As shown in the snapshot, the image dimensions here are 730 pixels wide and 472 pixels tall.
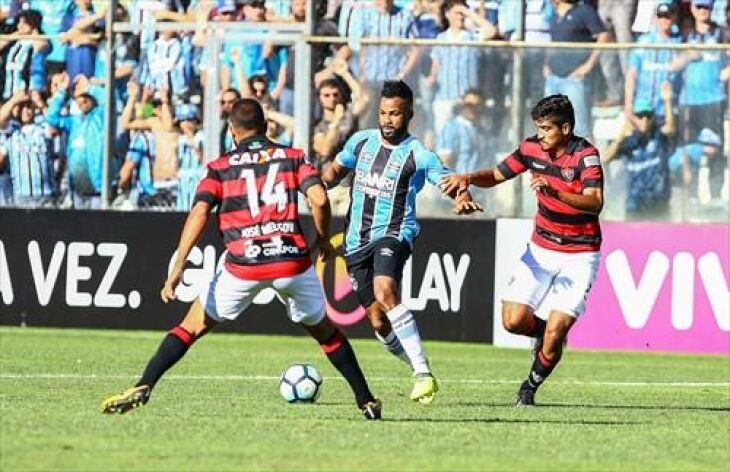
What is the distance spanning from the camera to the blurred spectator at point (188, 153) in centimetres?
2189

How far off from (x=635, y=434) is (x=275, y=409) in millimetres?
2461

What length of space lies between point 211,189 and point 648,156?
34.4 ft

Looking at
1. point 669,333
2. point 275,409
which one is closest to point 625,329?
point 669,333

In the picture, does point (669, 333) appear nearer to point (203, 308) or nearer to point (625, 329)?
point (625, 329)

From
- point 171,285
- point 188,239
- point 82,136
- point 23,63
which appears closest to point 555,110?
point 188,239

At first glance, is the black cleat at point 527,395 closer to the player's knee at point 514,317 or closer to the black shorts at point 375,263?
the player's knee at point 514,317

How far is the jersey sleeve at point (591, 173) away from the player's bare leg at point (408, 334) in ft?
5.07

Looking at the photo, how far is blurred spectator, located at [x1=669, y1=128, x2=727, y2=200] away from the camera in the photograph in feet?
67.5

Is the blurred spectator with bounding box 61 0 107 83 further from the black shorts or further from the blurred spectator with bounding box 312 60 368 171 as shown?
the black shorts

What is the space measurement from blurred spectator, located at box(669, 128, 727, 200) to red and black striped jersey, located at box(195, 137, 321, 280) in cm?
1023

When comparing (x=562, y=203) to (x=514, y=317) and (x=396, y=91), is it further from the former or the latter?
(x=396, y=91)

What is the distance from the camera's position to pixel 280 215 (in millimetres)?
11180

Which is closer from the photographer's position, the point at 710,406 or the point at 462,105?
the point at 710,406

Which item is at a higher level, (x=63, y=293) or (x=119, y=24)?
(x=119, y=24)
